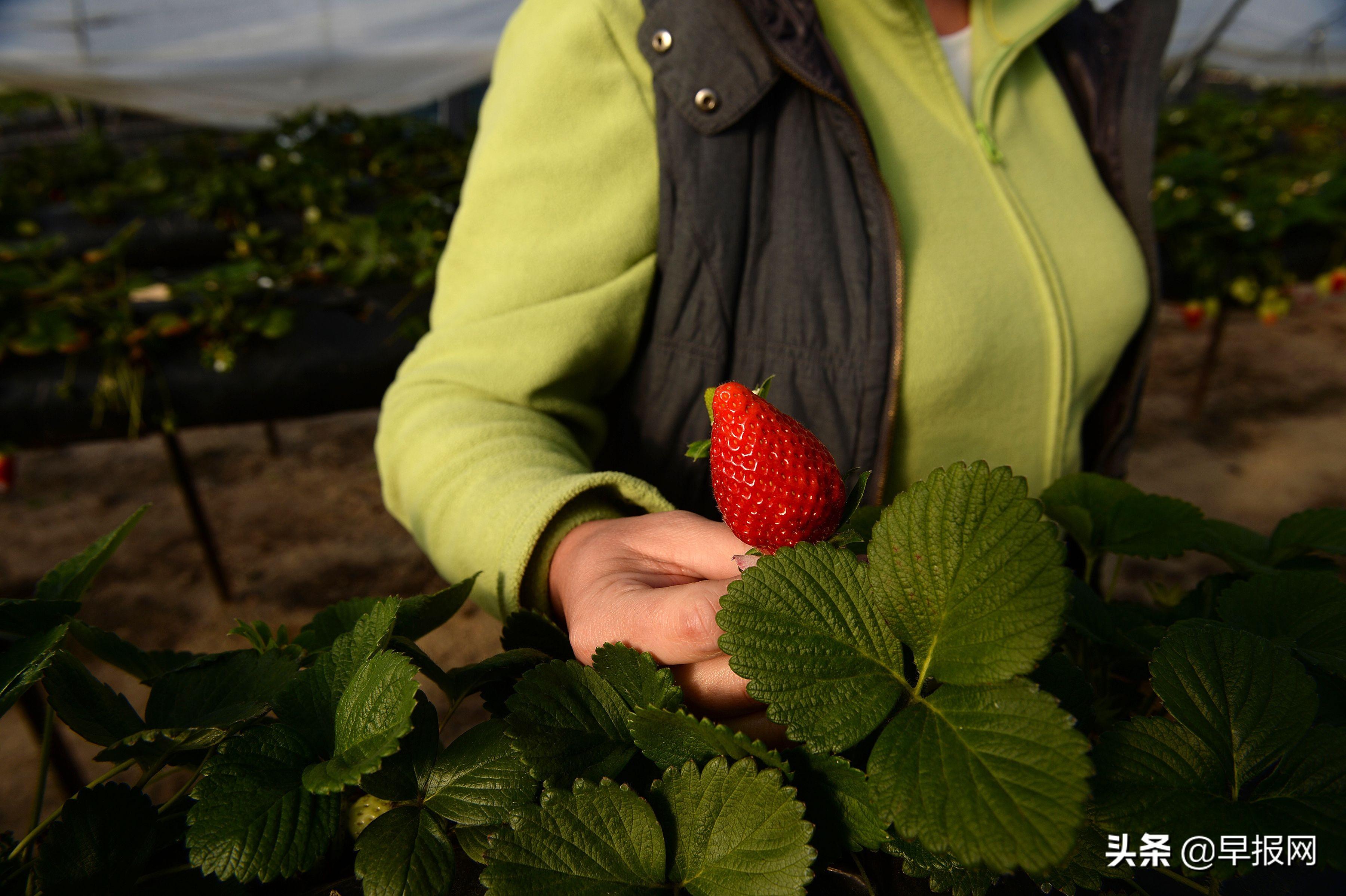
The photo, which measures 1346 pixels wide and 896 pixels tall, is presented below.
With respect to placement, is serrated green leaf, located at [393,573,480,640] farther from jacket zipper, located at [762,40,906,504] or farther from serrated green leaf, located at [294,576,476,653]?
jacket zipper, located at [762,40,906,504]

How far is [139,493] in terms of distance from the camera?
328 cm

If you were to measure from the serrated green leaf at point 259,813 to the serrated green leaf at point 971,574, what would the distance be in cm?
23

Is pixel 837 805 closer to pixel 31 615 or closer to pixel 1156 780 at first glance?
pixel 1156 780

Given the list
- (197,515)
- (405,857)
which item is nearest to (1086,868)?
(405,857)

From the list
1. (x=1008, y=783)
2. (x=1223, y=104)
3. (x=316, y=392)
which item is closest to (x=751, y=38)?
(x=1008, y=783)

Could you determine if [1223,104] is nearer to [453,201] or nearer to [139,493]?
[453,201]

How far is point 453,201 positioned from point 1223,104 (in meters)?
4.47

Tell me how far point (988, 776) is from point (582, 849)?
146mm

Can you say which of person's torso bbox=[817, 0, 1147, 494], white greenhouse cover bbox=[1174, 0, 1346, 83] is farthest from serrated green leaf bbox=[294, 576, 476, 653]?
white greenhouse cover bbox=[1174, 0, 1346, 83]

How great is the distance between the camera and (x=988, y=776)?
0.91ft

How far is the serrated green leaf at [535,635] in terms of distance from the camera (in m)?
0.45

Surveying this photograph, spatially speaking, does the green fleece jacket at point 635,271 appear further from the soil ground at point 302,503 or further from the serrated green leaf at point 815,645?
the soil ground at point 302,503

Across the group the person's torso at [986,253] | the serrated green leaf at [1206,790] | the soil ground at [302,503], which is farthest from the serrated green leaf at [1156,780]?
the soil ground at [302,503]

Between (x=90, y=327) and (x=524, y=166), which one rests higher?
(x=524, y=166)
